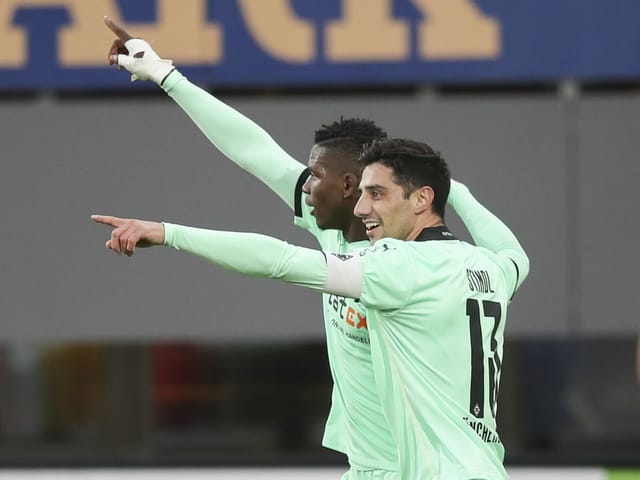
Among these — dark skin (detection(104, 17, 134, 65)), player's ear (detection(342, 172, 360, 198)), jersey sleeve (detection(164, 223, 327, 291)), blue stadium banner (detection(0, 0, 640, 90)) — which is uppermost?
blue stadium banner (detection(0, 0, 640, 90))

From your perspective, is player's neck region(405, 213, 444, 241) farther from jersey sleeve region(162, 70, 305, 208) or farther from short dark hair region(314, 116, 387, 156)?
jersey sleeve region(162, 70, 305, 208)

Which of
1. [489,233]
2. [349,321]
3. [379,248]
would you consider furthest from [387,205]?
[489,233]

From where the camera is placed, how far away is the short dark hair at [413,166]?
4078 millimetres

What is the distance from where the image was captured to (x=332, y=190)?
473 cm

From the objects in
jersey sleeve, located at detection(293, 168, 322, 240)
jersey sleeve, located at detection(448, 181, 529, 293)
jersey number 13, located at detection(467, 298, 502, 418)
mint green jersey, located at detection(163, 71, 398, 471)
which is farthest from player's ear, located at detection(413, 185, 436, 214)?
jersey sleeve, located at detection(293, 168, 322, 240)

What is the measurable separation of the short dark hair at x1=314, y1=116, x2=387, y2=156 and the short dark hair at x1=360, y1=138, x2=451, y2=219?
672 mm

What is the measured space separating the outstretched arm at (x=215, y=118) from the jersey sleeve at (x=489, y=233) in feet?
2.11

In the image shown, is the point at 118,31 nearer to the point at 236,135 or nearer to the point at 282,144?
A: the point at 236,135

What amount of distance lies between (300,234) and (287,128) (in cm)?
72

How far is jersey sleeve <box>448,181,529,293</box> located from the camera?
448 centimetres

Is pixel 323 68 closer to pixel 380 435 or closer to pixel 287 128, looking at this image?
pixel 287 128

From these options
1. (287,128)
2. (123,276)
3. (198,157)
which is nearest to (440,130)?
(287,128)

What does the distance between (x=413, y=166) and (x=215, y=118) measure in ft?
3.71

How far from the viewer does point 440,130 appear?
28.1ft
